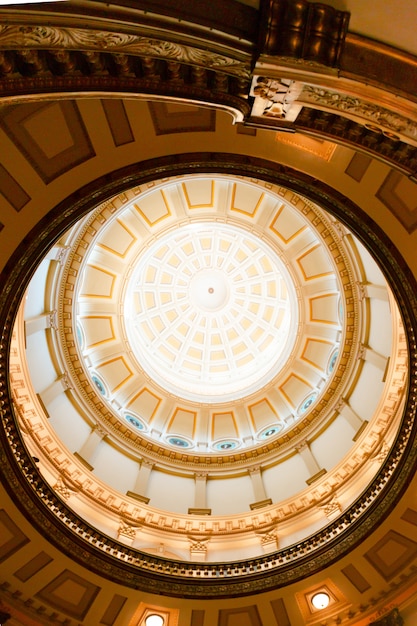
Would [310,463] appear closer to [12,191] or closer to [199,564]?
[199,564]

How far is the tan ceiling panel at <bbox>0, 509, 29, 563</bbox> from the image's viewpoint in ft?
39.5

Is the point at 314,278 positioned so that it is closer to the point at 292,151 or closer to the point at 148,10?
the point at 292,151

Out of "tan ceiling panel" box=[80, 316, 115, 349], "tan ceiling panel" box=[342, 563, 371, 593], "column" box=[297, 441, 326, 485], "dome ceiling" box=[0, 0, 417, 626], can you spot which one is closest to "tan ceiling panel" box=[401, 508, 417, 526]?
"dome ceiling" box=[0, 0, 417, 626]

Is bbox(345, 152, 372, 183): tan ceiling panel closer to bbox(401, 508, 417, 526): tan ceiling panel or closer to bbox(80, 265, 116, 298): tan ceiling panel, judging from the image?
bbox(401, 508, 417, 526): tan ceiling panel

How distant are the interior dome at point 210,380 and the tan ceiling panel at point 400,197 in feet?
15.3

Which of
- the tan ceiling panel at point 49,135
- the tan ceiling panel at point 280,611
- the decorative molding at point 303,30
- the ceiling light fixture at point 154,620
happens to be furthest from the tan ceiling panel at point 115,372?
the decorative molding at point 303,30

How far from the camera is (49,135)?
29.7 feet

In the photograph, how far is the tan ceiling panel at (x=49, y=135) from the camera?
8625 mm

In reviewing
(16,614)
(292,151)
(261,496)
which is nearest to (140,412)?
(261,496)

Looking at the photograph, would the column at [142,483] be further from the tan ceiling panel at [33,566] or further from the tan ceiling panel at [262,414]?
the tan ceiling panel at [262,414]

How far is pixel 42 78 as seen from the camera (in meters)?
5.90

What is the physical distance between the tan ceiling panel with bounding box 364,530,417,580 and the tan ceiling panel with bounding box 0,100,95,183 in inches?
479

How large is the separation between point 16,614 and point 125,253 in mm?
14976

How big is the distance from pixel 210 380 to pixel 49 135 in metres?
19.8
